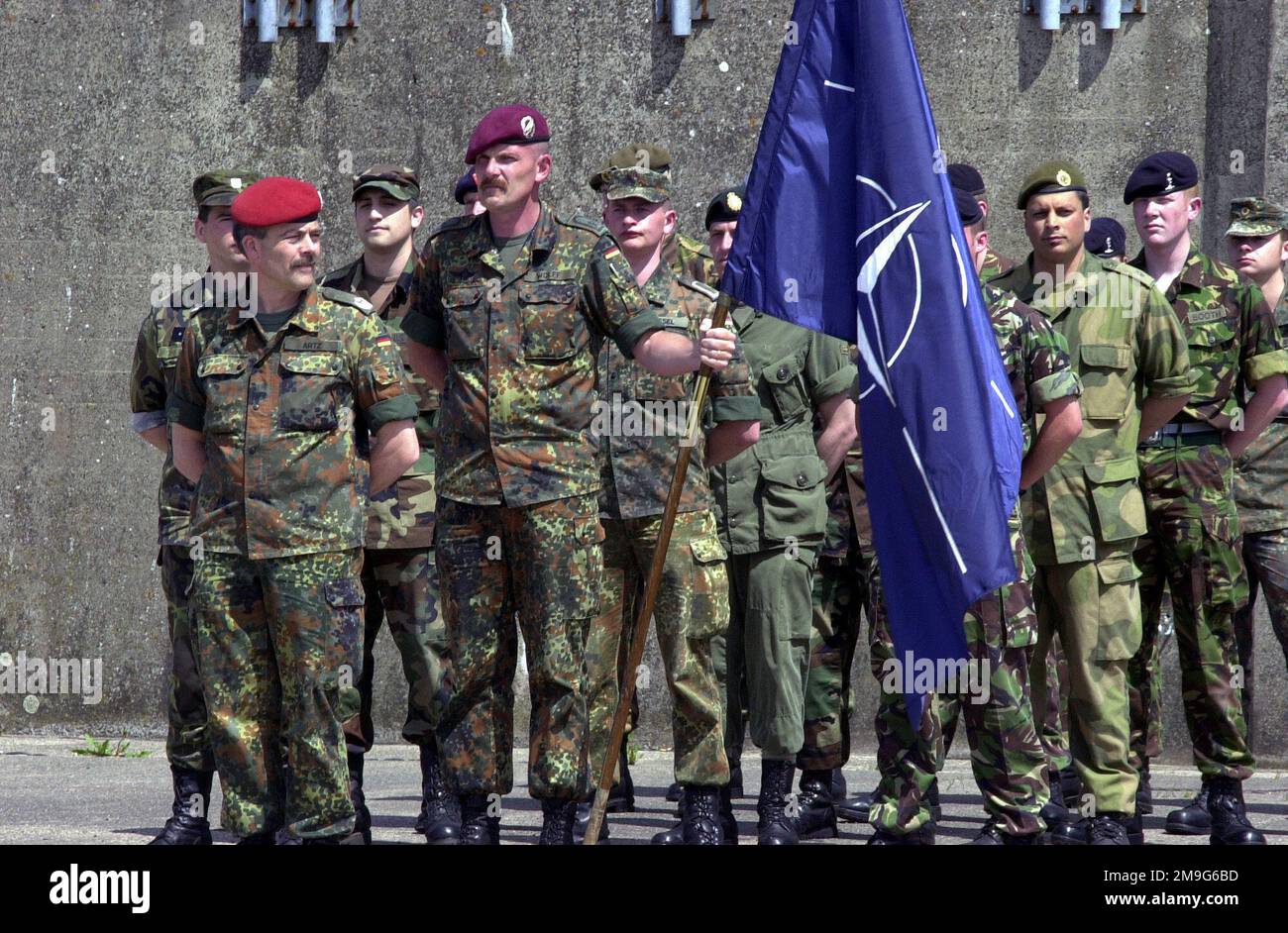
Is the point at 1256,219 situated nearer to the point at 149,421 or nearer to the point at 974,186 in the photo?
the point at 974,186

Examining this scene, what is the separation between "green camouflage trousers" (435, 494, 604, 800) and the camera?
5730 millimetres

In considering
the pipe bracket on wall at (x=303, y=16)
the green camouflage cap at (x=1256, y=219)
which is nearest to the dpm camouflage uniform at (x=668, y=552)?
the green camouflage cap at (x=1256, y=219)

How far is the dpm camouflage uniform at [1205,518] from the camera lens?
6.85m

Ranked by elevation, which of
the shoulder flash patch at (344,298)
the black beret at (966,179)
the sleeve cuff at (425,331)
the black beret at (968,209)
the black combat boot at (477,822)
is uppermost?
the black beret at (966,179)

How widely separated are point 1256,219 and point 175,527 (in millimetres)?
4455

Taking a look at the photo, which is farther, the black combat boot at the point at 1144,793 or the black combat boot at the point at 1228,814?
the black combat boot at the point at 1144,793

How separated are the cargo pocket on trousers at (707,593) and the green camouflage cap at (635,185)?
1232 millimetres

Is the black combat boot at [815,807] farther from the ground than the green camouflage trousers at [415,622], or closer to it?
closer to it

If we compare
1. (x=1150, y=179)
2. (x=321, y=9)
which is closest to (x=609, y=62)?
(x=321, y=9)

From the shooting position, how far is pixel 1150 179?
7.14 meters

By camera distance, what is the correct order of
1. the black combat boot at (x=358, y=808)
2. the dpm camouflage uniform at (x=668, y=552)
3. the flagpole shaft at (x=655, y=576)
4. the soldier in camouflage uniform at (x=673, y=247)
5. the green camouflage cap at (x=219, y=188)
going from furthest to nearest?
the soldier in camouflage uniform at (x=673, y=247) < the green camouflage cap at (x=219, y=188) < the dpm camouflage uniform at (x=668, y=552) < the black combat boot at (x=358, y=808) < the flagpole shaft at (x=655, y=576)

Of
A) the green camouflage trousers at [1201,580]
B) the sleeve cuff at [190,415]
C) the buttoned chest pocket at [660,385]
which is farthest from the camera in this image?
the green camouflage trousers at [1201,580]

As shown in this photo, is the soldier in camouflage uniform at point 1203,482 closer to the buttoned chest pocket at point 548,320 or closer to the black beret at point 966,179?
the black beret at point 966,179

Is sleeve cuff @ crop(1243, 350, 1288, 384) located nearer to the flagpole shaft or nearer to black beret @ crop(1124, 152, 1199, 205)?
black beret @ crop(1124, 152, 1199, 205)
